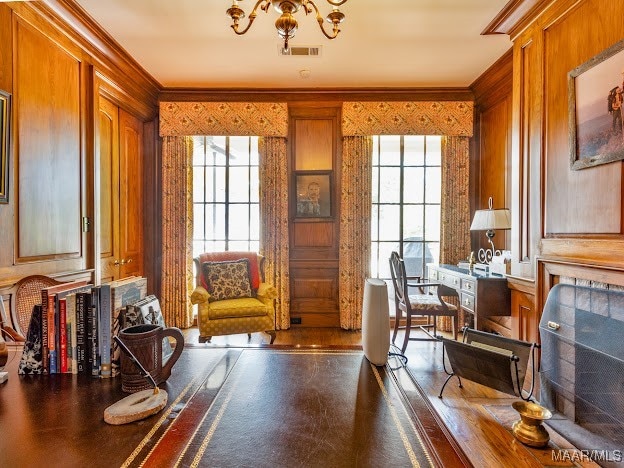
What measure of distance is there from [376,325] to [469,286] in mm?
2594

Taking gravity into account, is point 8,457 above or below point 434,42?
below

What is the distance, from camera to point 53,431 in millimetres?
699

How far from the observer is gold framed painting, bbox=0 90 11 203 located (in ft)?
7.38

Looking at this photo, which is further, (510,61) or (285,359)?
(510,61)

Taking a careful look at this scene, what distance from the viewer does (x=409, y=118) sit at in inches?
175

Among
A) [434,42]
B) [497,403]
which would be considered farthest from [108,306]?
[434,42]

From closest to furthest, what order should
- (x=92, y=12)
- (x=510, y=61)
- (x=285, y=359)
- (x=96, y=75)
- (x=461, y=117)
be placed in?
(x=285, y=359), (x=92, y=12), (x=96, y=75), (x=510, y=61), (x=461, y=117)

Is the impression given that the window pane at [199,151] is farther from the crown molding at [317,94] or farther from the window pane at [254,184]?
the window pane at [254,184]

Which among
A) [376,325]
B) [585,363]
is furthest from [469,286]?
[376,325]

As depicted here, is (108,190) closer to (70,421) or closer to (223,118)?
(223,118)

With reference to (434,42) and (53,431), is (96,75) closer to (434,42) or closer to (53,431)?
(434,42)

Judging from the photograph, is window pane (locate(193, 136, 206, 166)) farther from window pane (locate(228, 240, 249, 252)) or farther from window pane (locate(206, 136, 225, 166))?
window pane (locate(228, 240, 249, 252))

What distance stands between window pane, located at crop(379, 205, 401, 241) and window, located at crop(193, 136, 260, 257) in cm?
166

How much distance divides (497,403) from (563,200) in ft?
5.08
